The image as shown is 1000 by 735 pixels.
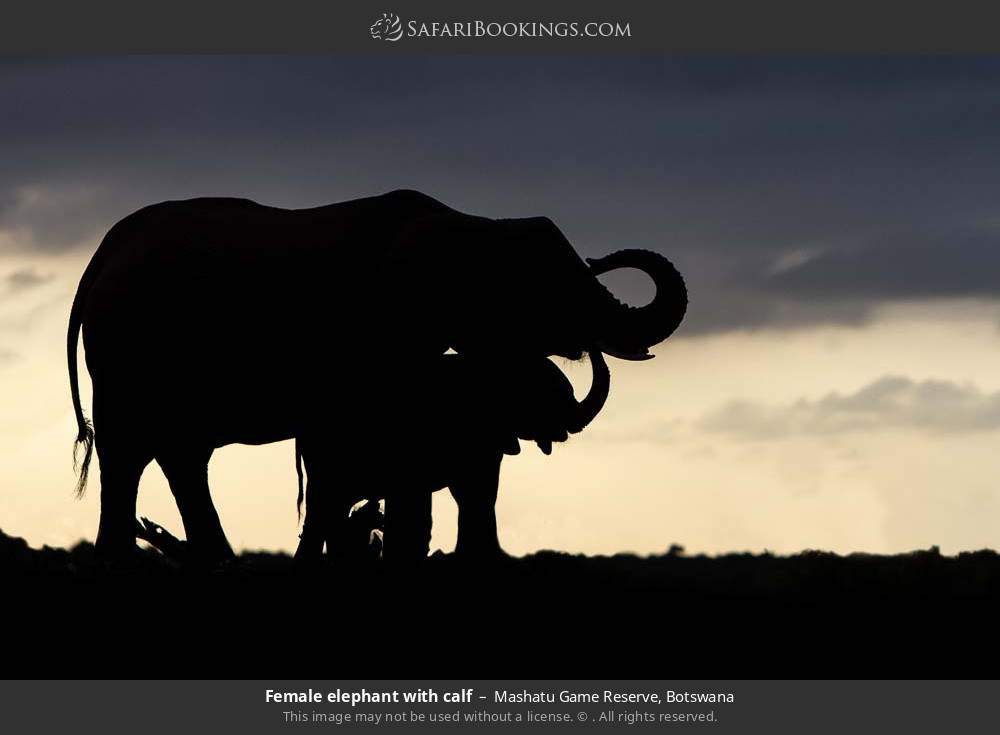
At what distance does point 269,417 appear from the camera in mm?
25812

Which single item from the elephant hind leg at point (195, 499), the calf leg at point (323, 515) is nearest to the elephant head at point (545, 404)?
the calf leg at point (323, 515)

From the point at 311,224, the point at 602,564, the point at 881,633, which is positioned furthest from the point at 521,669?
the point at 311,224

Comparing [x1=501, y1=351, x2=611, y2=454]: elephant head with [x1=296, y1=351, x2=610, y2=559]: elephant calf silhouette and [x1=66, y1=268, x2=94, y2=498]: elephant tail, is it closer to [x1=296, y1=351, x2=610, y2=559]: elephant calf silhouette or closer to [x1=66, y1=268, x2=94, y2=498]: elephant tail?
[x1=296, y1=351, x2=610, y2=559]: elephant calf silhouette

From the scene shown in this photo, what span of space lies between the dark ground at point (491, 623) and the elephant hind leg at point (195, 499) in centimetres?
108

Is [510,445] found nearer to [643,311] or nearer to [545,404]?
[545,404]

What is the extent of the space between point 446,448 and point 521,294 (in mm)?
2333

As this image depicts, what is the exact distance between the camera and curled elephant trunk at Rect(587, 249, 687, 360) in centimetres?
2527

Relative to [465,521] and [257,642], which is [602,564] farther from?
[257,642]

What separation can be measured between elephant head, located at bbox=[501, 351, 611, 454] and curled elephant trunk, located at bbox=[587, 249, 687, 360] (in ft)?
1.26

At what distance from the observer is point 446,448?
24438mm

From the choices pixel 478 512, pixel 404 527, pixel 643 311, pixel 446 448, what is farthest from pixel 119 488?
pixel 643 311

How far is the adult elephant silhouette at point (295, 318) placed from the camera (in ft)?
81.7

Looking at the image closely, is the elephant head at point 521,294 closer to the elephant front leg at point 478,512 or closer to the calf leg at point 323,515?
the elephant front leg at point 478,512

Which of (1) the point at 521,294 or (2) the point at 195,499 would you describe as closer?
(1) the point at 521,294
